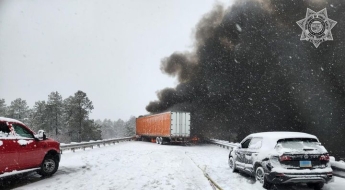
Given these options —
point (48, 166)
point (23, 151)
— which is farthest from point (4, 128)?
point (48, 166)

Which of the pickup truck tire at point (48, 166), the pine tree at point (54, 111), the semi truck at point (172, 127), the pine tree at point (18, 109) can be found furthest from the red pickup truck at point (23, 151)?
the pine tree at point (18, 109)

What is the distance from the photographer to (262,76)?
4241 centimetres

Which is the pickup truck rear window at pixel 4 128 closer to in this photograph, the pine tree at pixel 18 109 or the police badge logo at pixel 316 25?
the police badge logo at pixel 316 25

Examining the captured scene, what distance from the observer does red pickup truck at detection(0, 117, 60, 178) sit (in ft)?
24.1

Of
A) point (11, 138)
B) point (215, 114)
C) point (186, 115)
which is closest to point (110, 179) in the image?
point (11, 138)

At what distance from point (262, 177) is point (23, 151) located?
6712 millimetres

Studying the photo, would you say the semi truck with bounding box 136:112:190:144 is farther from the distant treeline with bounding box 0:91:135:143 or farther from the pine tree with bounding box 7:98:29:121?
the pine tree with bounding box 7:98:29:121

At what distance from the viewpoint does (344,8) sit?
40312 millimetres

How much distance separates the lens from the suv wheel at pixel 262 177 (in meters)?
7.31

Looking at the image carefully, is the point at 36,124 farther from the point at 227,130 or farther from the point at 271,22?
the point at 271,22

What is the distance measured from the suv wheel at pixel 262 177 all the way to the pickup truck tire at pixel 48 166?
21.4 feet

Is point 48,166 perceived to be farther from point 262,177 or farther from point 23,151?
point 262,177

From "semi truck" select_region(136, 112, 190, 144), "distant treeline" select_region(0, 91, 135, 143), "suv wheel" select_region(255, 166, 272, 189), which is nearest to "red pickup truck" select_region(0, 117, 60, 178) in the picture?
"suv wheel" select_region(255, 166, 272, 189)

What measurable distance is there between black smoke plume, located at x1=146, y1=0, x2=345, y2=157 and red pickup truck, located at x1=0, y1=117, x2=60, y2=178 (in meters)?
30.6
